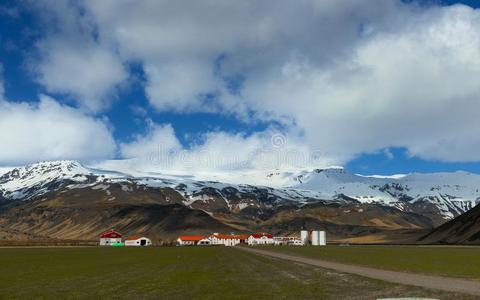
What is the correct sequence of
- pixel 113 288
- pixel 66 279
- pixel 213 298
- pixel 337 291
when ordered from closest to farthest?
pixel 213 298 → pixel 337 291 → pixel 113 288 → pixel 66 279

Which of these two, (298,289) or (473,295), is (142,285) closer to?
(298,289)

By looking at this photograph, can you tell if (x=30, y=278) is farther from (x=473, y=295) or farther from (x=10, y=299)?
(x=473, y=295)

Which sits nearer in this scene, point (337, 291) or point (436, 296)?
point (436, 296)

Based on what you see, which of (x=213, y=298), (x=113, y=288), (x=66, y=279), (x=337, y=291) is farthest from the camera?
(x=66, y=279)

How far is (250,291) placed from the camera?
3691cm

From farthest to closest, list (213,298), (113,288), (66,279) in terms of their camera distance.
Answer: (66,279)
(113,288)
(213,298)

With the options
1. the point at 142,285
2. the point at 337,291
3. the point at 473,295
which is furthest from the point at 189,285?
the point at 473,295

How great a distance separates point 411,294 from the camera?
34.1 m

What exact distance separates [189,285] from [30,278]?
18.0m

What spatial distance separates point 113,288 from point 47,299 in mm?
6813

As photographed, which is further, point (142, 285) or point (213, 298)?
point (142, 285)

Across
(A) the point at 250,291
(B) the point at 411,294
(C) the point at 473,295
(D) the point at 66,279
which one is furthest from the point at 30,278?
(C) the point at 473,295

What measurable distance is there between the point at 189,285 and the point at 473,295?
20021 millimetres

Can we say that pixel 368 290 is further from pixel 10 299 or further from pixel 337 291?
pixel 10 299
